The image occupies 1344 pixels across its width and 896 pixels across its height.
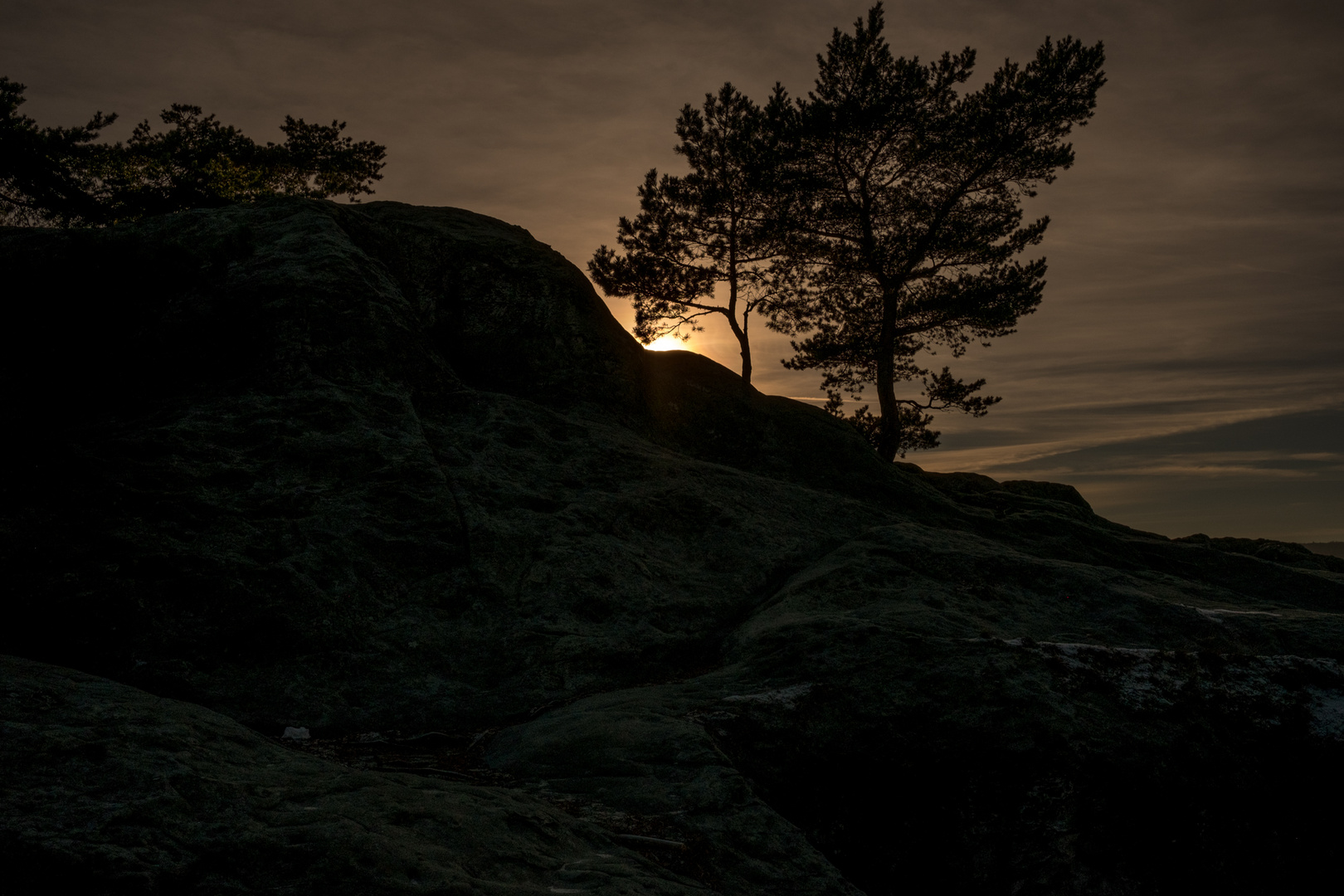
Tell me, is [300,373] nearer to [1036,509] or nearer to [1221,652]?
[1221,652]

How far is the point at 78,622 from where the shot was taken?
6969mm

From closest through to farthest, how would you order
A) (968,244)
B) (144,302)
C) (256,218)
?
1. (144,302)
2. (256,218)
3. (968,244)

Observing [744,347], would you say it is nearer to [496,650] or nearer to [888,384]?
[888,384]

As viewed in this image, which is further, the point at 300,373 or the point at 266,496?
the point at 300,373

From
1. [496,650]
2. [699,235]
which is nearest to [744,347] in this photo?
[699,235]

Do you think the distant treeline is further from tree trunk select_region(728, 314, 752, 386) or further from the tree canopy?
the tree canopy

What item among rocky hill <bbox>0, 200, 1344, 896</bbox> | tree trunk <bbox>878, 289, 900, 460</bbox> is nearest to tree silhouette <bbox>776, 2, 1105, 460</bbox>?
tree trunk <bbox>878, 289, 900, 460</bbox>

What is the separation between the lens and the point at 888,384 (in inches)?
1093

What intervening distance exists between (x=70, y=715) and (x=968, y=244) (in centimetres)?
2623

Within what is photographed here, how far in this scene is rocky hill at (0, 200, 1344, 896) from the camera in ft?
13.1

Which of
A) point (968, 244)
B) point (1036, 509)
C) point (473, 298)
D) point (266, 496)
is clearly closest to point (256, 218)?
point (473, 298)

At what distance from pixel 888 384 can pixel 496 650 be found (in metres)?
22.1

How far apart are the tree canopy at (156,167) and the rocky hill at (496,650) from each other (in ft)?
79.2

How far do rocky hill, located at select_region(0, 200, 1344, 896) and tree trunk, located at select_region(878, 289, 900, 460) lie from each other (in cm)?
1341
